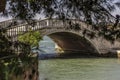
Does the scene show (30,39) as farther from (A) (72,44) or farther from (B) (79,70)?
(A) (72,44)

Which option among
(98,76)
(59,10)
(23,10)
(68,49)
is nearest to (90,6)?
(59,10)

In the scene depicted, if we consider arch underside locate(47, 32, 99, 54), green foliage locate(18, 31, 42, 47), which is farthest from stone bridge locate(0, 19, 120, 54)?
green foliage locate(18, 31, 42, 47)

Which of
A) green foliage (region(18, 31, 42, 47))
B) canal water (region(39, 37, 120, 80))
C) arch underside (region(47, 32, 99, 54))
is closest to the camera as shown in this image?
green foliage (region(18, 31, 42, 47))

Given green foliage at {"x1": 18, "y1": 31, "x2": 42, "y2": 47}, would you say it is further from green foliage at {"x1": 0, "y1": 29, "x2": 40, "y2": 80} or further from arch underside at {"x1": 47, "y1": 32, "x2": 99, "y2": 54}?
arch underside at {"x1": 47, "y1": 32, "x2": 99, "y2": 54}

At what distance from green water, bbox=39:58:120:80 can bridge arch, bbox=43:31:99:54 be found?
3.78m

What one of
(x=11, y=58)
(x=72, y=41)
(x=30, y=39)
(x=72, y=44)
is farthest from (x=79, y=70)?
(x=11, y=58)

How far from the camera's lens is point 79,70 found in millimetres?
19531

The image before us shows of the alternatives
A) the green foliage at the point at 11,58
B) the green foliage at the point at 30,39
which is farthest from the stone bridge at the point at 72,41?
the green foliage at the point at 11,58

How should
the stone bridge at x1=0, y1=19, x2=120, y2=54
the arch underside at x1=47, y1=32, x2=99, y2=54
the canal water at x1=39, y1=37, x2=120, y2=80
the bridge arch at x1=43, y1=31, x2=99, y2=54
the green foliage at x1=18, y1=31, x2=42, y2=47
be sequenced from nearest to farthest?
the green foliage at x1=18, y1=31, x2=42, y2=47 < the canal water at x1=39, y1=37, x2=120, y2=80 < the stone bridge at x1=0, y1=19, x2=120, y2=54 < the bridge arch at x1=43, y1=31, x2=99, y2=54 < the arch underside at x1=47, y1=32, x2=99, y2=54

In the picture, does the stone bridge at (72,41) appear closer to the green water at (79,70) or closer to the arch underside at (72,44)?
the arch underside at (72,44)

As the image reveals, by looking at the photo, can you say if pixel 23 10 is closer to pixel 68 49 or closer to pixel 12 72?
pixel 12 72

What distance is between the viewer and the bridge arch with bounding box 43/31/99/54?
27.3m

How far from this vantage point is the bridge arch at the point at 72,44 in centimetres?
2731

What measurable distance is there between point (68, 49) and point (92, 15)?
26.5 meters
